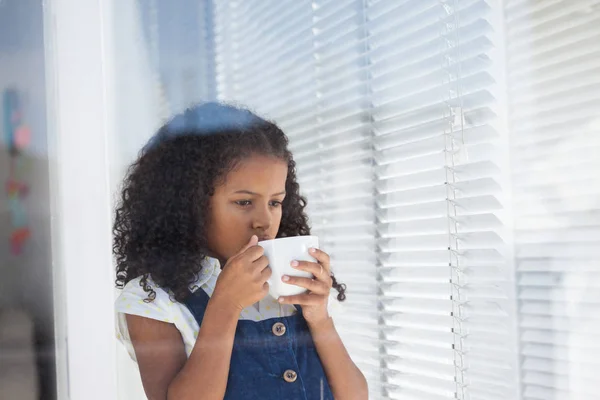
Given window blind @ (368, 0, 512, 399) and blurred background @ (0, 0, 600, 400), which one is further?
window blind @ (368, 0, 512, 399)

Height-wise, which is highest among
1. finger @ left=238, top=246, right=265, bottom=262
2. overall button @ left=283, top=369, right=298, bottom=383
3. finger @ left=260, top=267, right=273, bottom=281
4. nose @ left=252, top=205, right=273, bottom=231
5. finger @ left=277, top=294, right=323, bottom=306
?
nose @ left=252, top=205, right=273, bottom=231

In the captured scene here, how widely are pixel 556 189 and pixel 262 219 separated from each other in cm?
29

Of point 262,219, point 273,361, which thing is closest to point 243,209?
point 262,219

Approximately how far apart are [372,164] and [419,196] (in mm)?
60

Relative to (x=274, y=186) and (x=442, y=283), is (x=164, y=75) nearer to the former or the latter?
(x=274, y=186)

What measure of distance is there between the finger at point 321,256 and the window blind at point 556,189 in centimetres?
22

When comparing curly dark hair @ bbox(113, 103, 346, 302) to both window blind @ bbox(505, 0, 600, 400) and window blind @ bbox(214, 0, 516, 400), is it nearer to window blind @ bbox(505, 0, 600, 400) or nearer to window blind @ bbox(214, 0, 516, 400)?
window blind @ bbox(214, 0, 516, 400)

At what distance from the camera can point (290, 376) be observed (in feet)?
→ 1.77

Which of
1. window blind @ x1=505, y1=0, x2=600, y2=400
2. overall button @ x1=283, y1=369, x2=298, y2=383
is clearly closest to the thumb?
overall button @ x1=283, y1=369, x2=298, y2=383

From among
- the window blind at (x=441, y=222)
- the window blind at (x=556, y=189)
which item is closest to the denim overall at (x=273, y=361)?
the window blind at (x=441, y=222)

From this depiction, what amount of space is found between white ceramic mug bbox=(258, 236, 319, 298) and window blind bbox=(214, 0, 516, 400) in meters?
0.11

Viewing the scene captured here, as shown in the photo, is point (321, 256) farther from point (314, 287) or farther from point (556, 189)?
point (556, 189)

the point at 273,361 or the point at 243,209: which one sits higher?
the point at 243,209

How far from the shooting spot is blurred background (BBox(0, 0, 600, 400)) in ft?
1.65
